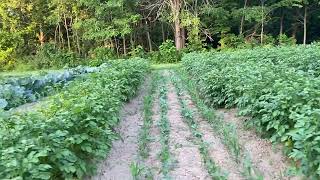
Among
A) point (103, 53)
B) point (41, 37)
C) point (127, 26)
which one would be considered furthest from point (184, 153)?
point (41, 37)

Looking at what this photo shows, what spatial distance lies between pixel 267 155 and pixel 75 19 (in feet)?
96.7

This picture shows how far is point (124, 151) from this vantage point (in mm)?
6391

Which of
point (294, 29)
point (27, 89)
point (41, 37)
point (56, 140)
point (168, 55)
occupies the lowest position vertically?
point (168, 55)

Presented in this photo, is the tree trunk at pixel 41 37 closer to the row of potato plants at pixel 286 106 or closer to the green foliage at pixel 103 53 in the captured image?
the green foliage at pixel 103 53

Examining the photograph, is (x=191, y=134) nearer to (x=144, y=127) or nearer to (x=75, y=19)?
(x=144, y=127)

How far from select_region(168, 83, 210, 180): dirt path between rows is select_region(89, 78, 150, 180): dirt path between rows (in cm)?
61

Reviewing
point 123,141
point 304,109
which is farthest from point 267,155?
point 123,141

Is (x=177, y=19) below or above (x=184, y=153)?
above

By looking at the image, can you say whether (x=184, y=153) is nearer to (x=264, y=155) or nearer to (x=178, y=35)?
(x=264, y=155)

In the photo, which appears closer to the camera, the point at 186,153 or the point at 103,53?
the point at 186,153

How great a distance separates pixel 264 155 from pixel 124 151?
2082 millimetres

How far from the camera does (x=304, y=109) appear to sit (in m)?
4.48

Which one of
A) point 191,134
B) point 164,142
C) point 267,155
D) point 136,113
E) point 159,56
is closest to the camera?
point 267,155

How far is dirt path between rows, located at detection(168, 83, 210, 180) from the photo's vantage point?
5.24m
